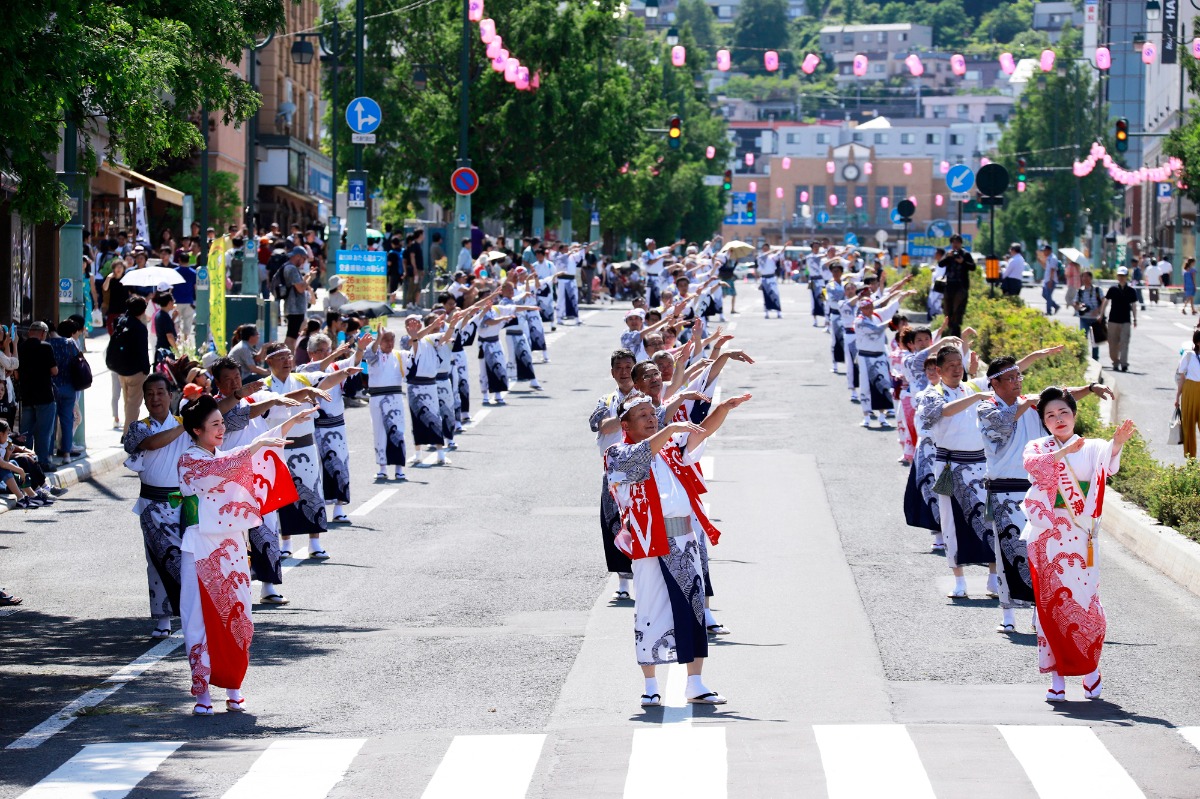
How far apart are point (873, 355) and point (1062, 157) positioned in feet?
205

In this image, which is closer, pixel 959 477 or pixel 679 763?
pixel 679 763

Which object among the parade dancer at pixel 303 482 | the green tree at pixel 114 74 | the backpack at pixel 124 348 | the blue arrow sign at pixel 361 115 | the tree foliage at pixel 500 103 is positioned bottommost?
the parade dancer at pixel 303 482

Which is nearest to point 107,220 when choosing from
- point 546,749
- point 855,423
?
point 855,423

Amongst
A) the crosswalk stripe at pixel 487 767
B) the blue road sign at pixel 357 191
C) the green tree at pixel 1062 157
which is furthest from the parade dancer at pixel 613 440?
the green tree at pixel 1062 157

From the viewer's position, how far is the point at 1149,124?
9338cm

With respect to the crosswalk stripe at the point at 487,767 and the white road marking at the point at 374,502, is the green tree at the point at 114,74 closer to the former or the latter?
the white road marking at the point at 374,502

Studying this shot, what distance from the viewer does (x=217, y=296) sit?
2950 cm

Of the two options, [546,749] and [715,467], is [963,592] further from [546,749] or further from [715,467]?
[715,467]

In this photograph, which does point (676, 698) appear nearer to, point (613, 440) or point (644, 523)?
point (644, 523)

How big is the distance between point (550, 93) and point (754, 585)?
40478mm

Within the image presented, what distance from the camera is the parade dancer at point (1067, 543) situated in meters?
10.5

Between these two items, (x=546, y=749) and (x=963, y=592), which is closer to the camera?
(x=546, y=749)

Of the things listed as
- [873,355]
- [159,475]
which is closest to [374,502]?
[159,475]

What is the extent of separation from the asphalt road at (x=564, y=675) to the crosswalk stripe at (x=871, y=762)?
0.02 metres
